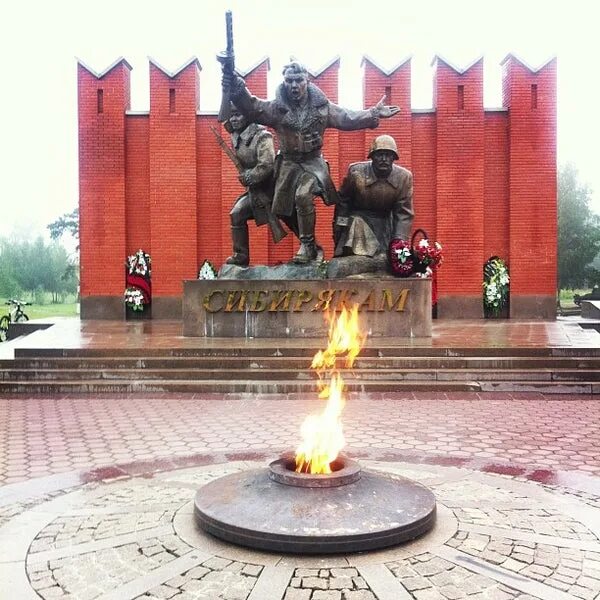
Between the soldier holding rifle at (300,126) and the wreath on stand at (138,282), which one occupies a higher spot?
the soldier holding rifle at (300,126)

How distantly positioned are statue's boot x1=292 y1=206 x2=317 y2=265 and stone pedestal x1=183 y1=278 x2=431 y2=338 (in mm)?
534

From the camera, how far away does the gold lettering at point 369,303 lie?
1070 centimetres

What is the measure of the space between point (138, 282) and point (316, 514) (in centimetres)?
1509

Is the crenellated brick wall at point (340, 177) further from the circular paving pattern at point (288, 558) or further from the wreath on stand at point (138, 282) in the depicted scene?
the circular paving pattern at point (288, 558)

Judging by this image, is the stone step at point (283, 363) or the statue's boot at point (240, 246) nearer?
the stone step at point (283, 363)

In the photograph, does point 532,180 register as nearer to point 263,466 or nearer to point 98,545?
point 263,466

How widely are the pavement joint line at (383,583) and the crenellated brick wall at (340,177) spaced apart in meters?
14.7

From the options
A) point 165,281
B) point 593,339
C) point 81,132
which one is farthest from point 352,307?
point 81,132

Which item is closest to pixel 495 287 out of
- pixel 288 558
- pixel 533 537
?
pixel 533 537

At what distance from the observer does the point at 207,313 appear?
36.2 ft

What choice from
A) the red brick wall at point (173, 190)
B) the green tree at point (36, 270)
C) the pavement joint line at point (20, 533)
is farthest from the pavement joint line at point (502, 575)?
the green tree at point (36, 270)

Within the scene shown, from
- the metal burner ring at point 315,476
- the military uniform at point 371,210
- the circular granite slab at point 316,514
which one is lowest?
the circular granite slab at point 316,514

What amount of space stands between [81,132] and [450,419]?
47.0 ft

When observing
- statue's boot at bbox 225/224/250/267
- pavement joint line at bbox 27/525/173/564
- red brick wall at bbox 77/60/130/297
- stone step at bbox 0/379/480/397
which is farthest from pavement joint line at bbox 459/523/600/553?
red brick wall at bbox 77/60/130/297
